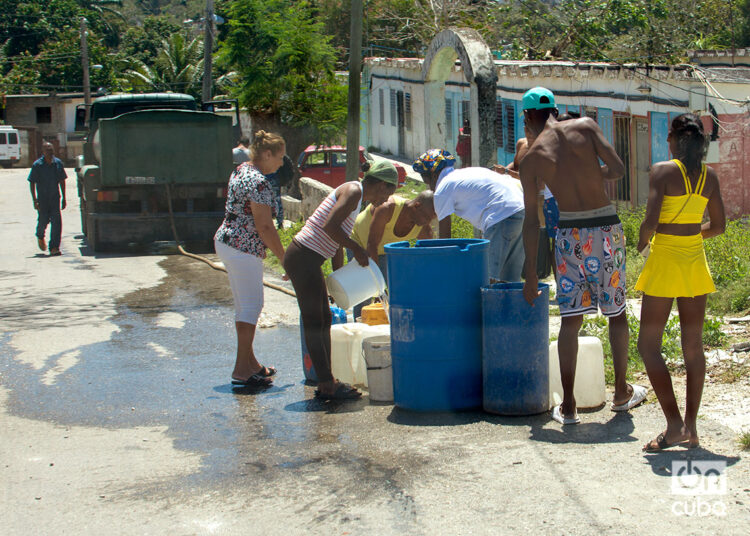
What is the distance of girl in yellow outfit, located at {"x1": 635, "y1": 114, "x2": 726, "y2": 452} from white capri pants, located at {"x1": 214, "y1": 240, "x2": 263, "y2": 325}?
292cm

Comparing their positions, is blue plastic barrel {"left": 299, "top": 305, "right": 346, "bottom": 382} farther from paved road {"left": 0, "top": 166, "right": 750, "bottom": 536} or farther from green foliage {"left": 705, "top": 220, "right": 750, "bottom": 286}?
green foliage {"left": 705, "top": 220, "right": 750, "bottom": 286}

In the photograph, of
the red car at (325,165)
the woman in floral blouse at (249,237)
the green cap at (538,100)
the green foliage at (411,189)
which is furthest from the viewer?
the red car at (325,165)

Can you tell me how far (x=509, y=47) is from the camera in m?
28.2

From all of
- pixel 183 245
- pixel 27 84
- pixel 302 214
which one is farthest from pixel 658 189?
pixel 27 84

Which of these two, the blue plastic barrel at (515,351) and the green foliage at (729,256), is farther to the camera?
the green foliage at (729,256)

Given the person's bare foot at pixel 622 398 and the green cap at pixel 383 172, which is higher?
the green cap at pixel 383 172

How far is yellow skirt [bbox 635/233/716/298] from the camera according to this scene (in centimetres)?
468

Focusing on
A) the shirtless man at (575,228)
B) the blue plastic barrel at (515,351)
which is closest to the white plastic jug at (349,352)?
the blue plastic barrel at (515,351)

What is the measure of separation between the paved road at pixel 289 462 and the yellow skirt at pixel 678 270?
2.62ft

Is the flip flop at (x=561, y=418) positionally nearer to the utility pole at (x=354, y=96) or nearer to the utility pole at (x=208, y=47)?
the utility pole at (x=354, y=96)

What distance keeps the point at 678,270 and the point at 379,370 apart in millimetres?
2074

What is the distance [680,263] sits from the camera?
470 centimetres

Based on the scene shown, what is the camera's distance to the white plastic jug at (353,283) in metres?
6.16

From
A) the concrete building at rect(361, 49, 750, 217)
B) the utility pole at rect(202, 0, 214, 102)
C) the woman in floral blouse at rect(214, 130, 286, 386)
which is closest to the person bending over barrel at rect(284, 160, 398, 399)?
the woman in floral blouse at rect(214, 130, 286, 386)
